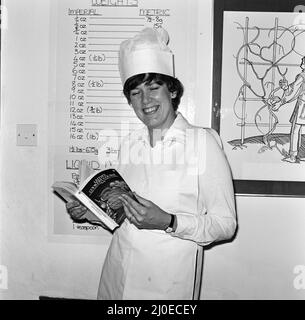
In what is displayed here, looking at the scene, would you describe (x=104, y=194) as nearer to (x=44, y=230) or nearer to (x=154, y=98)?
(x=154, y=98)

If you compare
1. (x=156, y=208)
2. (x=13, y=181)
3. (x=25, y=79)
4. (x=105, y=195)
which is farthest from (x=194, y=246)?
(x=25, y=79)

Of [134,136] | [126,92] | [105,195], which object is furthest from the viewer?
[134,136]

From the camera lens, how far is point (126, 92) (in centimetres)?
130

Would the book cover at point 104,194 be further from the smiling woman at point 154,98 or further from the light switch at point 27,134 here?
the light switch at point 27,134

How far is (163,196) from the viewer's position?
1.28 meters

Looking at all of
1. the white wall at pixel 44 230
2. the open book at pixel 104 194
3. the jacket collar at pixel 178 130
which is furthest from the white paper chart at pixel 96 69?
the open book at pixel 104 194

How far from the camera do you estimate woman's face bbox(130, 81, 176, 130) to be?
4.04ft

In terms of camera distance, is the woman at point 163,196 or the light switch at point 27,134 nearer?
the woman at point 163,196

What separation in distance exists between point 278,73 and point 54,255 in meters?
1.01

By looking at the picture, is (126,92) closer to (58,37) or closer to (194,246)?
(58,37)

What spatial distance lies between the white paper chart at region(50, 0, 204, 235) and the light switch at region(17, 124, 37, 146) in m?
0.07

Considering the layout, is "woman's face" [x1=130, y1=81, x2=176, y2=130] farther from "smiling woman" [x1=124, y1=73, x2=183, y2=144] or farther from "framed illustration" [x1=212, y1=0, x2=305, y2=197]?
"framed illustration" [x1=212, y1=0, x2=305, y2=197]

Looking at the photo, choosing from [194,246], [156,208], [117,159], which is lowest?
[194,246]

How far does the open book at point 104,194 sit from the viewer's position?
116 centimetres
